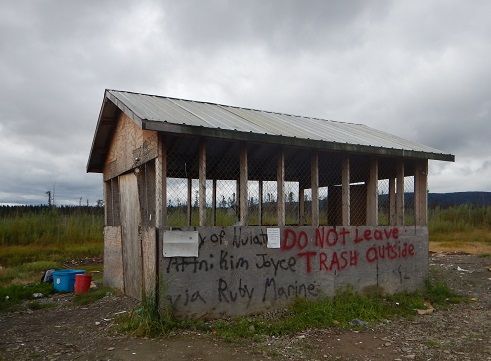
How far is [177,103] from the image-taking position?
965 centimetres

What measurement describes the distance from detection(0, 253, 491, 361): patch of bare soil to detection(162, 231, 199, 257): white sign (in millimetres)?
1234

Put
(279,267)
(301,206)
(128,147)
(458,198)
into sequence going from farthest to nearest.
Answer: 1. (458,198)
2. (301,206)
3. (128,147)
4. (279,267)

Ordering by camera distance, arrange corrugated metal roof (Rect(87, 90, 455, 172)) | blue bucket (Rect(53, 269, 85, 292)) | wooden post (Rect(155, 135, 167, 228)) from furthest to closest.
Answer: blue bucket (Rect(53, 269, 85, 292)), wooden post (Rect(155, 135, 167, 228)), corrugated metal roof (Rect(87, 90, 455, 172))

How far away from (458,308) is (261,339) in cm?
482

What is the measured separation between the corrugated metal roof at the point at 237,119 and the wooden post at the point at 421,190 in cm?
45

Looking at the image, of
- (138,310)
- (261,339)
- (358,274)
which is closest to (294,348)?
(261,339)

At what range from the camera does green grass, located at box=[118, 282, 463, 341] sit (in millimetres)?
7047

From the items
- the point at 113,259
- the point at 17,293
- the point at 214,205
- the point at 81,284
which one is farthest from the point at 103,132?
the point at 17,293

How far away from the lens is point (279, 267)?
8305 millimetres

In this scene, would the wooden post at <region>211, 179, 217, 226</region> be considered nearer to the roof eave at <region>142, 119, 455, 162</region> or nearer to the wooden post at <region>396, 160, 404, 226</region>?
the roof eave at <region>142, 119, 455, 162</region>

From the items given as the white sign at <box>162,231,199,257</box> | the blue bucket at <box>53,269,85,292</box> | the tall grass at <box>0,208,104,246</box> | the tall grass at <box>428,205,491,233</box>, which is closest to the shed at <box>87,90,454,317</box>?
the white sign at <box>162,231,199,257</box>

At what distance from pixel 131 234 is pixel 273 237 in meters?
3.41

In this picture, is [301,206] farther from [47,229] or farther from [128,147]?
[47,229]

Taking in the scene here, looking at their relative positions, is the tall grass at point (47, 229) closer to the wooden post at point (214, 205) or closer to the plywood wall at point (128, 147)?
the plywood wall at point (128, 147)
